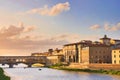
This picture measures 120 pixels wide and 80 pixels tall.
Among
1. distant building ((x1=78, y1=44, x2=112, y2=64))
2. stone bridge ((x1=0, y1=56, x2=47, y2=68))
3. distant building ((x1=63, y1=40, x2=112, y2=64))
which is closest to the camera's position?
distant building ((x1=78, y1=44, x2=112, y2=64))

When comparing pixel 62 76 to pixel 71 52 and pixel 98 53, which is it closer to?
pixel 98 53

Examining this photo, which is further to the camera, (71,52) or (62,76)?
(71,52)

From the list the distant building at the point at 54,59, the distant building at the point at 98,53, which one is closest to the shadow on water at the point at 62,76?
the distant building at the point at 98,53

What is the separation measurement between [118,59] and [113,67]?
9.97 meters

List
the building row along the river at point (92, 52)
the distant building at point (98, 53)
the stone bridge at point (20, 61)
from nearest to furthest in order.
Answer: the building row along the river at point (92, 52), the distant building at point (98, 53), the stone bridge at point (20, 61)

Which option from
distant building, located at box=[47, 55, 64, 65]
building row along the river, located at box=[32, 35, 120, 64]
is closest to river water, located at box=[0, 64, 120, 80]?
building row along the river, located at box=[32, 35, 120, 64]

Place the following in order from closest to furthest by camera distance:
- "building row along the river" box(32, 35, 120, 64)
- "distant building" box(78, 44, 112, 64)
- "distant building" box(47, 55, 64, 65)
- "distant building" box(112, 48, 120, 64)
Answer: "distant building" box(112, 48, 120, 64)
"building row along the river" box(32, 35, 120, 64)
"distant building" box(78, 44, 112, 64)
"distant building" box(47, 55, 64, 65)

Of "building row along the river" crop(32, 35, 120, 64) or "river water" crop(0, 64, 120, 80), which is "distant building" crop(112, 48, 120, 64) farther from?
"river water" crop(0, 64, 120, 80)

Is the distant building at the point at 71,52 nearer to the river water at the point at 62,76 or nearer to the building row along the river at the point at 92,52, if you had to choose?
the building row along the river at the point at 92,52

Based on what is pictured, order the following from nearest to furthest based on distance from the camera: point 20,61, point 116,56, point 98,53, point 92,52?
point 116,56 < point 98,53 < point 92,52 < point 20,61

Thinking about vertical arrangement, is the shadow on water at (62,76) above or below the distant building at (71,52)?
below

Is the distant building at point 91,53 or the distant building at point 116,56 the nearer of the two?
the distant building at point 116,56

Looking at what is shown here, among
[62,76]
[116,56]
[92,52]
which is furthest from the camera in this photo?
[92,52]

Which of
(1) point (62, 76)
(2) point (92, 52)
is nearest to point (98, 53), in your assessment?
(2) point (92, 52)
